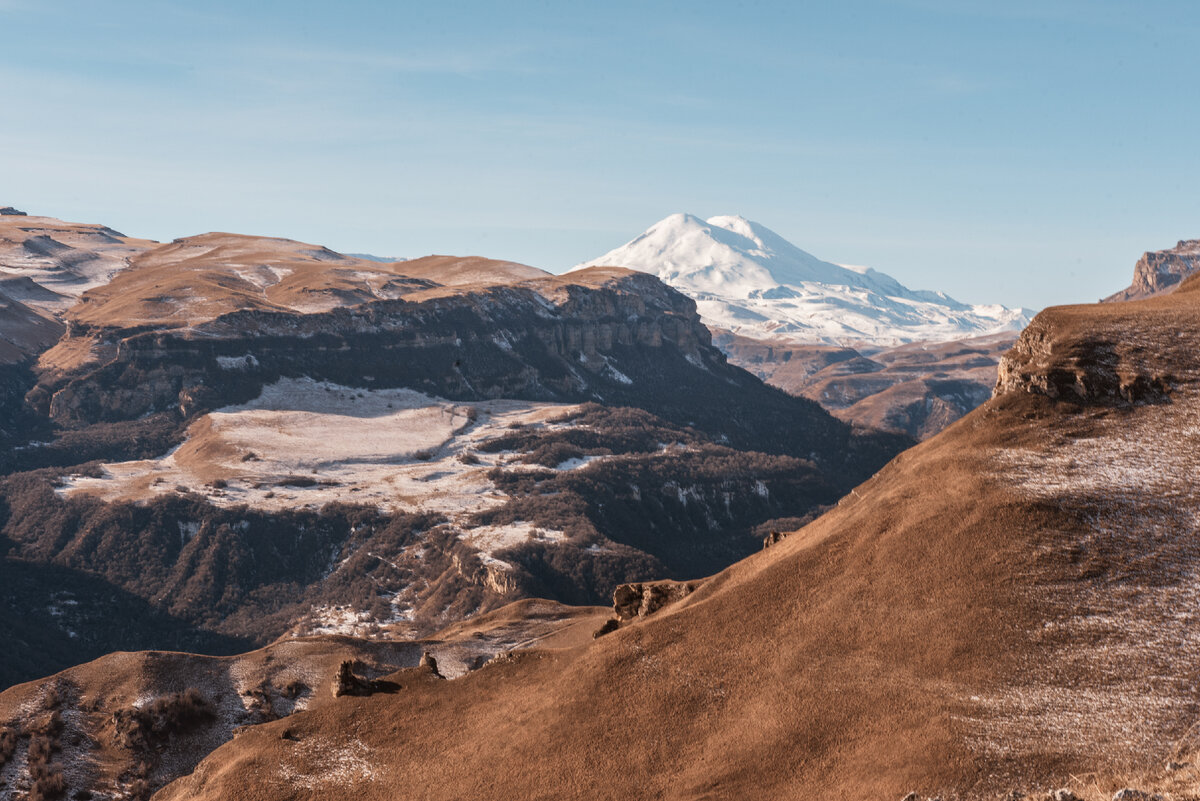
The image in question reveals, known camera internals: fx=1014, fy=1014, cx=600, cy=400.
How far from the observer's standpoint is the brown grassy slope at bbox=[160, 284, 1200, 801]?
47500 mm

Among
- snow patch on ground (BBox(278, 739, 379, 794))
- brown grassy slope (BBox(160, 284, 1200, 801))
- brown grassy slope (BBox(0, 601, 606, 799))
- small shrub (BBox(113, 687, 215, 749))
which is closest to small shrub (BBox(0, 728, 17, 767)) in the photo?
brown grassy slope (BBox(0, 601, 606, 799))

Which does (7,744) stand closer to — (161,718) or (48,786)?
(48,786)

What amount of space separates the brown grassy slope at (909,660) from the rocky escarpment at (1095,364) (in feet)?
0.66

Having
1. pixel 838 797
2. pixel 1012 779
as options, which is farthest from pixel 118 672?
pixel 1012 779

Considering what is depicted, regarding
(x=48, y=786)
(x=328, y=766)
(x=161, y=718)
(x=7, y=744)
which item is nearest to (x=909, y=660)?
(x=328, y=766)

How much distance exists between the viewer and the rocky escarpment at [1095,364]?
6806cm

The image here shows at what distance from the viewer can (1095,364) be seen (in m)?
69.8

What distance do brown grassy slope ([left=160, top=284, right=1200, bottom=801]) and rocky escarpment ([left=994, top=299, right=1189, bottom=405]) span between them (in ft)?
0.66

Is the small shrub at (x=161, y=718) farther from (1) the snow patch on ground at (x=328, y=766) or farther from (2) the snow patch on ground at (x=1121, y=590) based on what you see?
(2) the snow patch on ground at (x=1121, y=590)

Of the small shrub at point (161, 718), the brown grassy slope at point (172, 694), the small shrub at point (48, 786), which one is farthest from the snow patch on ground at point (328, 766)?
the small shrub at point (161, 718)

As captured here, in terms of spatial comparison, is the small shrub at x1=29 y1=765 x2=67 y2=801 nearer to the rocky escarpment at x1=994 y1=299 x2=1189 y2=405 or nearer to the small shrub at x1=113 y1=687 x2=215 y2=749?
the small shrub at x1=113 y1=687 x2=215 y2=749

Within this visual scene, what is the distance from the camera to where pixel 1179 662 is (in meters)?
49.6

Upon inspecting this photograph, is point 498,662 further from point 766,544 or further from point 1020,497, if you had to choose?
point 1020,497

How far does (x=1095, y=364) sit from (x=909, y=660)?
29.5 metres
